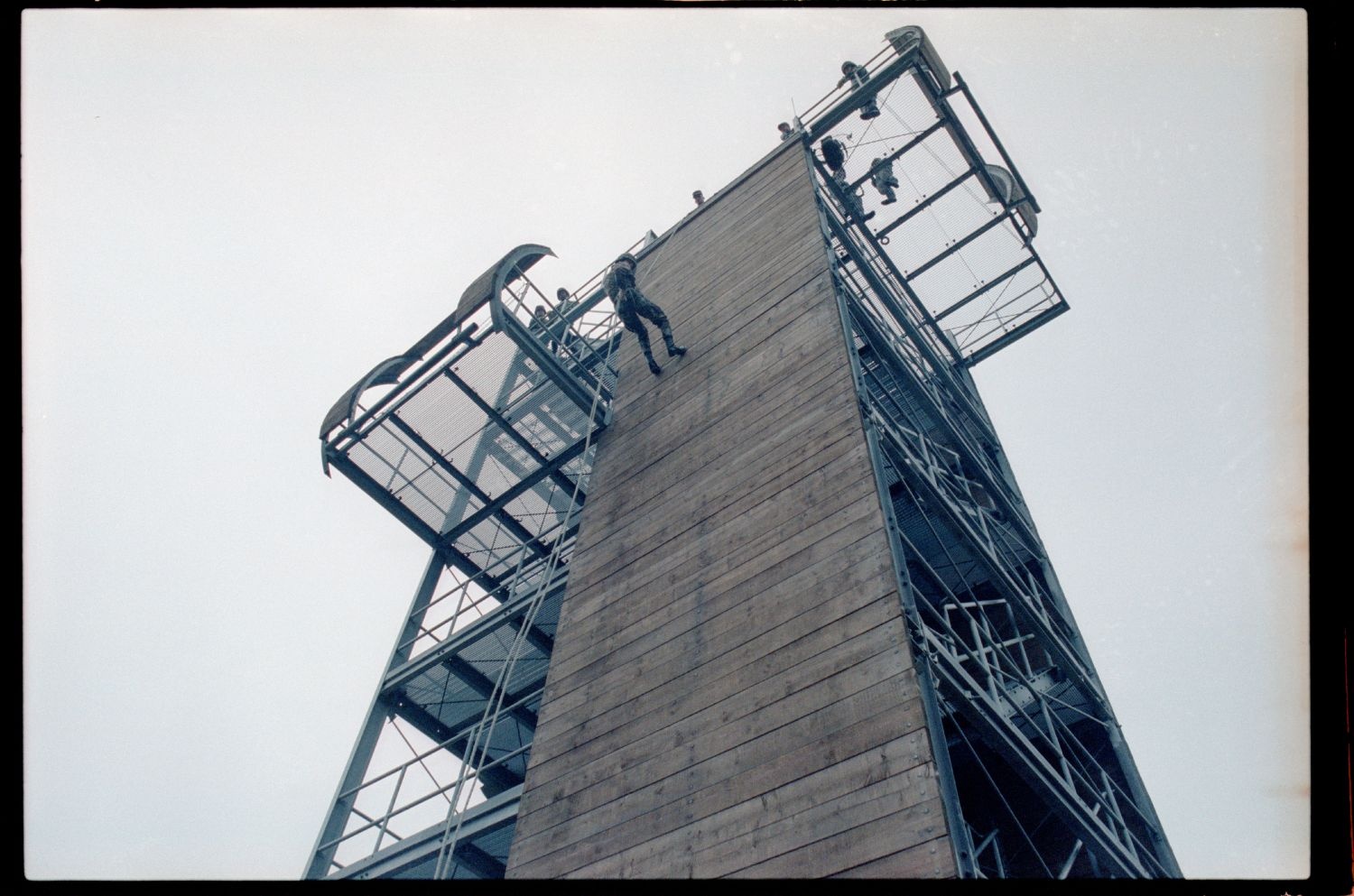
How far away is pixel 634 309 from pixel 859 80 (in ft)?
22.7

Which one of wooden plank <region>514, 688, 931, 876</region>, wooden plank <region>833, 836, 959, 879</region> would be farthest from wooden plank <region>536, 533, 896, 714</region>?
wooden plank <region>833, 836, 959, 879</region>

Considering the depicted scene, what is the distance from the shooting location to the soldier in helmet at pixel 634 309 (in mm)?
12969

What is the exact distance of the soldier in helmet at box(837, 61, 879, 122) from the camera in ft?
55.7

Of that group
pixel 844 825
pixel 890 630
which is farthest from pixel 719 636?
pixel 844 825

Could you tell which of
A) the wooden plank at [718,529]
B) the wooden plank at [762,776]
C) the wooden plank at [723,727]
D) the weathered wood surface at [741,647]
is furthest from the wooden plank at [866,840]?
the wooden plank at [718,529]

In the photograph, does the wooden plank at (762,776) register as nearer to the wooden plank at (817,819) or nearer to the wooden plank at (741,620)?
the wooden plank at (817,819)

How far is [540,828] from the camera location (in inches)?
332

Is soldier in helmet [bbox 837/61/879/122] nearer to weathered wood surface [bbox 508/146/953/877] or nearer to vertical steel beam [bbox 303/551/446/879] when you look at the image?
weathered wood surface [bbox 508/146/953/877]

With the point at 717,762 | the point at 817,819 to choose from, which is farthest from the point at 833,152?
the point at 817,819

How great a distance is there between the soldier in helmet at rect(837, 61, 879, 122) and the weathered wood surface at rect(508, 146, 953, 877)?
4977 millimetres

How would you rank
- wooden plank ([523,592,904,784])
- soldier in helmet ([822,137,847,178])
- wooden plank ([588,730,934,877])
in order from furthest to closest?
1. soldier in helmet ([822,137,847,178])
2. wooden plank ([523,592,904,784])
3. wooden plank ([588,730,934,877])

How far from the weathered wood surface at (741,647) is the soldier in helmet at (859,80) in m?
4.98
